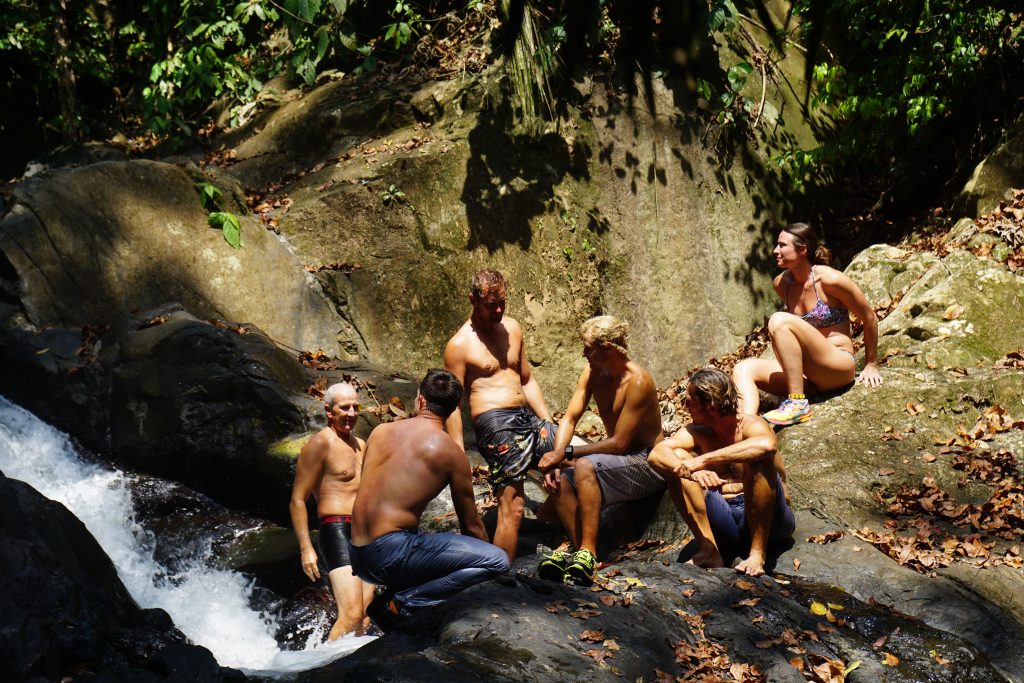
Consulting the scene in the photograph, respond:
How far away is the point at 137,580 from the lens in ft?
24.2

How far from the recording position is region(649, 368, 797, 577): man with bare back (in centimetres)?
566

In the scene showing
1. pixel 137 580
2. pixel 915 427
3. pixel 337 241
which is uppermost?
pixel 337 241

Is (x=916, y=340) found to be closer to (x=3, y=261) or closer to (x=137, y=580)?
(x=137, y=580)

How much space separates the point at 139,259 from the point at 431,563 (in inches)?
231

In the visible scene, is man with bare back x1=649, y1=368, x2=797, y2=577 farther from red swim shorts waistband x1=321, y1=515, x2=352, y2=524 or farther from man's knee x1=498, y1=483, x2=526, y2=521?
red swim shorts waistband x1=321, y1=515, x2=352, y2=524

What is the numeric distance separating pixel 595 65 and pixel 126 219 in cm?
567

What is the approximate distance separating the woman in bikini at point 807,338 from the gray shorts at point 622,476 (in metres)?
1.12

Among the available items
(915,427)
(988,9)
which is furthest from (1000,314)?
(988,9)

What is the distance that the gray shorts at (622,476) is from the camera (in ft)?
21.0

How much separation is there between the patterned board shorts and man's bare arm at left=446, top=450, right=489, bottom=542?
1037 mm

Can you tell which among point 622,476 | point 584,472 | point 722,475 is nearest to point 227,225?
point 584,472

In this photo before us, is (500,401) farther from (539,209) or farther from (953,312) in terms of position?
(539,209)

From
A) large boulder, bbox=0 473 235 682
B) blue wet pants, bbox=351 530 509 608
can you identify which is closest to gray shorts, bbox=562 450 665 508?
blue wet pants, bbox=351 530 509 608

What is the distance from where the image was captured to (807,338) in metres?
7.37
